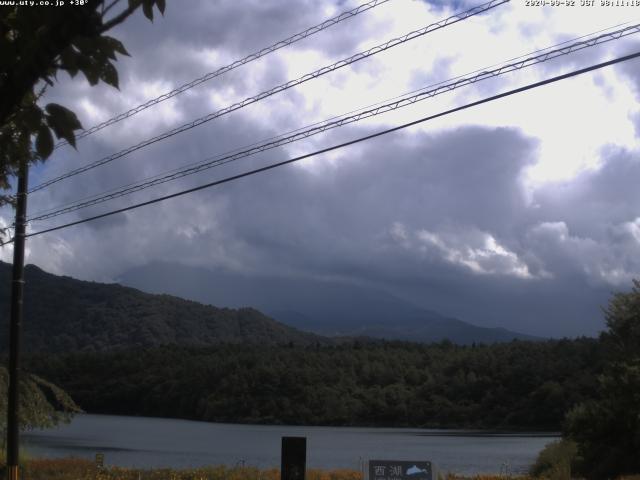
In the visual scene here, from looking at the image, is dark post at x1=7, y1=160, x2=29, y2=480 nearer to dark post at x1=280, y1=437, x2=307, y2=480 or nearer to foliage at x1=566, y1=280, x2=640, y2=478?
dark post at x1=280, y1=437, x2=307, y2=480

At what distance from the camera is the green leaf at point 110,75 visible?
3.58 m

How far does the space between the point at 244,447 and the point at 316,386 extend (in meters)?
37.6

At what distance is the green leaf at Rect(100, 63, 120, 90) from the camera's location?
3.58 m

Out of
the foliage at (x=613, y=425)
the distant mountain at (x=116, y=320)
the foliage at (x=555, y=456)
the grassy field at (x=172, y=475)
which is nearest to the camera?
the grassy field at (x=172, y=475)

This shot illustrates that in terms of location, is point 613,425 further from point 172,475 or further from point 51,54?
point 51,54

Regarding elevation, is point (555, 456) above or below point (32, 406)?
below

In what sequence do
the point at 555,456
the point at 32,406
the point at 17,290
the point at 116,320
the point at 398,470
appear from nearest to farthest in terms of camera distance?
the point at 398,470 < the point at 17,290 < the point at 32,406 < the point at 555,456 < the point at 116,320

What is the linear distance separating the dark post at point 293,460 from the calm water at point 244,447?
18.1 metres

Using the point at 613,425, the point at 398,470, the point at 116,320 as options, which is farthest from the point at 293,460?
the point at 116,320

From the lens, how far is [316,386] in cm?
8812

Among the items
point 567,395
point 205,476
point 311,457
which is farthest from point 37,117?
point 567,395

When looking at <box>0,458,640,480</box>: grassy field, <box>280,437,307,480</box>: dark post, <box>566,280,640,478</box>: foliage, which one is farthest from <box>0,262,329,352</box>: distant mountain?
<box>280,437,307,480</box>: dark post

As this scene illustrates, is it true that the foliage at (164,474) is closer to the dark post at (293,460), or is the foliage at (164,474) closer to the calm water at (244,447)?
the calm water at (244,447)

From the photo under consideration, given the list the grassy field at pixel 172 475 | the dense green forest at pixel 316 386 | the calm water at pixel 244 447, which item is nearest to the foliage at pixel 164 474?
the grassy field at pixel 172 475
